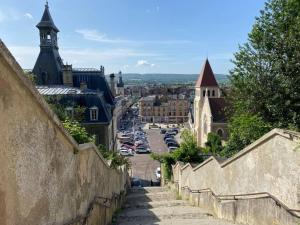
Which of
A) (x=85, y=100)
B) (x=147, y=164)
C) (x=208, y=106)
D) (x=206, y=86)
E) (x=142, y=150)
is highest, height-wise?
(x=206, y=86)

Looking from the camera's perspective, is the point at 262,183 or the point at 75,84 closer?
the point at 262,183

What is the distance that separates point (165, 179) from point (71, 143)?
848 inches

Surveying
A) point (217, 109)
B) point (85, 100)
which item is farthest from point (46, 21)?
point (217, 109)

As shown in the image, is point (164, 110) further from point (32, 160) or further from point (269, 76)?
point (32, 160)

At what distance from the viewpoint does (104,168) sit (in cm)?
966

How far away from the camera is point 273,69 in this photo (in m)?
13.5

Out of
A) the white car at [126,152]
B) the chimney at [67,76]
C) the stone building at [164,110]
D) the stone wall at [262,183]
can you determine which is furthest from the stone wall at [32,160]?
the stone building at [164,110]

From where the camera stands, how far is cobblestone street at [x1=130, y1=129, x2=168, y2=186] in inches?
1468

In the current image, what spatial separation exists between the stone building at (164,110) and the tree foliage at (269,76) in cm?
8350

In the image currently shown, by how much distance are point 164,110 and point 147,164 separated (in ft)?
182

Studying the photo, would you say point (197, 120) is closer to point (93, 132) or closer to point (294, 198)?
point (93, 132)

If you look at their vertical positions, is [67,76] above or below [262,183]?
above

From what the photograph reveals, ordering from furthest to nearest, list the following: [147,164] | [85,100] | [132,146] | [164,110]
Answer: [164,110]
[132,146]
[147,164]
[85,100]

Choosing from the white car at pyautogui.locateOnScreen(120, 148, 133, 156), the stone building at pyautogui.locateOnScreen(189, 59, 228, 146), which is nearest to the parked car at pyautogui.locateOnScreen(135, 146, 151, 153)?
the white car at pyautogui.locateOnScreen(120, 148, 133, 156)
